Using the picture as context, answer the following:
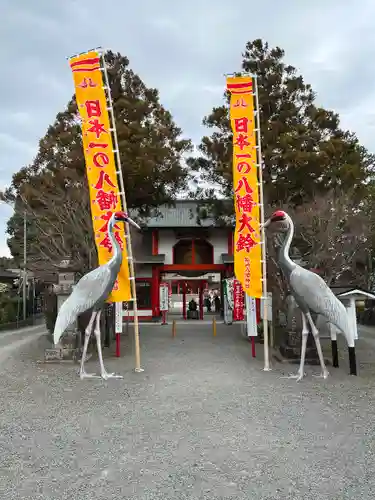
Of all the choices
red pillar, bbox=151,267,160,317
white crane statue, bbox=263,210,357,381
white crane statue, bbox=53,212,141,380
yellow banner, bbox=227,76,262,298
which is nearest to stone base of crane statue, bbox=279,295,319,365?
white crane statue, bbox=263,210,357,381

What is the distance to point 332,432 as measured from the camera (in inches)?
200

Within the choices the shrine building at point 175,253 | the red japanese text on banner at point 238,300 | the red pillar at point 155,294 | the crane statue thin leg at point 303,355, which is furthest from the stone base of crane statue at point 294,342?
the red pillar at point 155,294

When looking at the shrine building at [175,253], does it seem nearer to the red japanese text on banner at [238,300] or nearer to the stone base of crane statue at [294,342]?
the red japanese text on banner at [238,300]

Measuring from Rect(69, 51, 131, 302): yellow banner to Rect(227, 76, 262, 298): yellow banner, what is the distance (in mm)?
2553

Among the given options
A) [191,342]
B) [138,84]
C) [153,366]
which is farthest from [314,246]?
[138,84]

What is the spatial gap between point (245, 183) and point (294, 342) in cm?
393

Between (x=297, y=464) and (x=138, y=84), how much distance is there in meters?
14.3

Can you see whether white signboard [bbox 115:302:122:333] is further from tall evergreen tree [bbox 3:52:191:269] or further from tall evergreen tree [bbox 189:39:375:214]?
tall evergreen tree [bbox 189:39:375:214]

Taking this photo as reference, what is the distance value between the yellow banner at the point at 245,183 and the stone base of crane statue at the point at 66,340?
4.35 metres

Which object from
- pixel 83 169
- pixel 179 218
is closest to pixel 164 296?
pixel 179 218

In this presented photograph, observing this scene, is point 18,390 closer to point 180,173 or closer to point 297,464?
point 297,464

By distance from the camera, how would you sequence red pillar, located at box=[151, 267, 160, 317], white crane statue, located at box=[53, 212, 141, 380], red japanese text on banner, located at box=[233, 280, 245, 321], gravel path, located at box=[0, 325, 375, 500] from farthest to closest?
red pillar, located at box=[151, 267, 160, 317] < red japanese text on banner, located at box=[233, 280, 245, 321] < white crane statue, located at box=[53, 212, 141, 380] < gravel path, located at box=[0, 325, 375, 500]

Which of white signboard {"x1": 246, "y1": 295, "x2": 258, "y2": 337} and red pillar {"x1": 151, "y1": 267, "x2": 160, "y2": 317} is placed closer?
white signboard {"x1": 246, "y1": 295, "x2": 258, "y2": 337}

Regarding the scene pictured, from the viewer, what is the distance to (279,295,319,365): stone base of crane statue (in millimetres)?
9812
